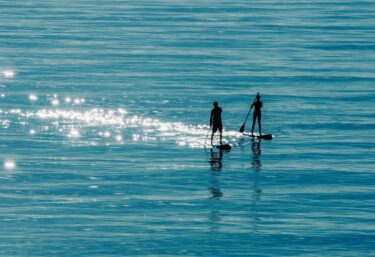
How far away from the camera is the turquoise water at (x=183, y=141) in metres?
29.7

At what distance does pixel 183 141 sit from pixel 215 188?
794cm

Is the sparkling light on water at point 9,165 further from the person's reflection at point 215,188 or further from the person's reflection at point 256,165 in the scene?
the person's reflection at point 256,165

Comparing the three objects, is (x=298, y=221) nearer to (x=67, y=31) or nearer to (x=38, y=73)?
(x=38, y=73)

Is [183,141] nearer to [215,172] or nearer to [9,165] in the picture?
[215,172]

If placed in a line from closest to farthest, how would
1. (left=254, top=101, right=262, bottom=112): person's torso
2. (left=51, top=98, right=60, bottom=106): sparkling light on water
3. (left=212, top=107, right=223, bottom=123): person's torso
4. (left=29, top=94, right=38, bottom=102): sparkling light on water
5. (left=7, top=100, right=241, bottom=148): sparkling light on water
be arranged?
1. (left=212, top=107, right=223, bottom=123): person's torso
2. (left=254, top=101, right=262, bottom=112): person's torso
3. (left=7, top=100, right=241, bottom=148): sparkling light on water
4. (left=51, top=98, right=60, bottom=106): sparkling light on water
5. (left=29, top=94, right=38, bottom=102): sparkling light on water

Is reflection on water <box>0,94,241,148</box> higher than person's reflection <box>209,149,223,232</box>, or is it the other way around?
reflection on water <box>0,94,241,148</box>

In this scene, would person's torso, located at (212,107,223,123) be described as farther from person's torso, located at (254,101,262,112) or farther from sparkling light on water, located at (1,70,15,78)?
sparkling light on water, located at (1,70,15,78)

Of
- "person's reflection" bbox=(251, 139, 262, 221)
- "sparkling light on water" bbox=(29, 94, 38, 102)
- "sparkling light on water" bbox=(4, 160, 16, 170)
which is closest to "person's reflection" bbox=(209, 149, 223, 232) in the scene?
"person's reflection" bbox=(251, 139, 262, 221)

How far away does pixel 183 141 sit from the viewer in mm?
42250

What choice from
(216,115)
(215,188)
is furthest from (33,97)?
(215,188)

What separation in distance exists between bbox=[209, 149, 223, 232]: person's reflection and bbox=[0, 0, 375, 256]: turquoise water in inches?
3.8

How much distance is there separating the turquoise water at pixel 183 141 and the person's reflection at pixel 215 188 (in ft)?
0.31

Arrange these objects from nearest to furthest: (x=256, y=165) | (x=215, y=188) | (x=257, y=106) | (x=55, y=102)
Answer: (x=215, y=188) < (x=256, y=165) < (x=257, y=106) < (x=55, y=102)

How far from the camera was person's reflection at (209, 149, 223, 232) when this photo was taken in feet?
101
